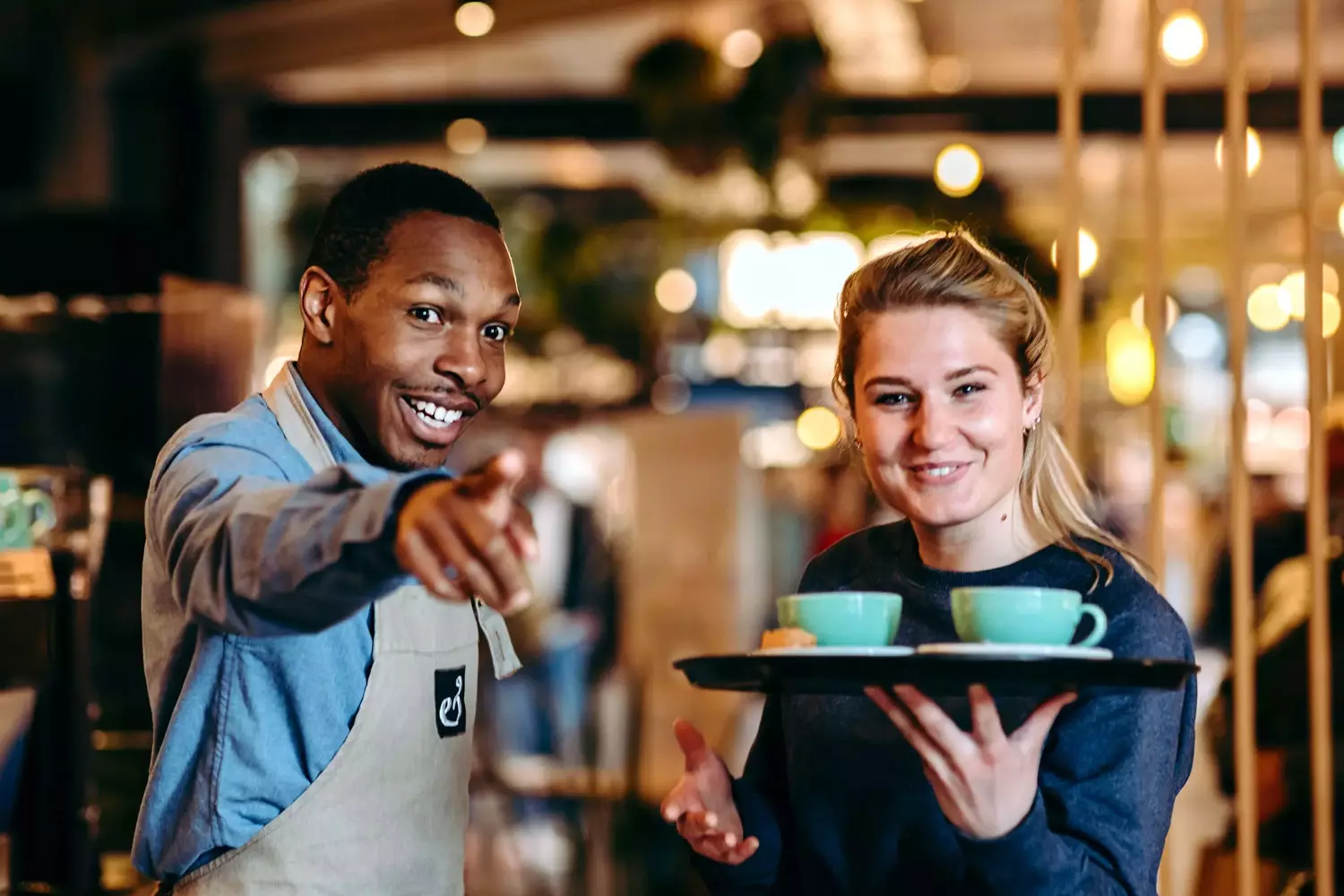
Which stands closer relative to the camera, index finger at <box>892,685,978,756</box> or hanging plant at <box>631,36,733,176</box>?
index finger at <box>892,685,978,756</box>

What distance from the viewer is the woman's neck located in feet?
5.47

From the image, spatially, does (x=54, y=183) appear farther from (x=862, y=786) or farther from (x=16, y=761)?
(x=862, y=786)

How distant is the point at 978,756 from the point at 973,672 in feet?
0.28

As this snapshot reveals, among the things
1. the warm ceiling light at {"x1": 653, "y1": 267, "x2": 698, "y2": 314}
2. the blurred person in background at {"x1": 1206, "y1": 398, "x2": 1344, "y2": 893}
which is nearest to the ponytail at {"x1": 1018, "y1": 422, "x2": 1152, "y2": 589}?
the blurred person in background at {"x1": 1206, "y1": 398, "x2": 1344, "y2": 893}

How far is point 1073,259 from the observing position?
7.90ft

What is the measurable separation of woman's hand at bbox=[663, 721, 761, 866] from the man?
0.27m

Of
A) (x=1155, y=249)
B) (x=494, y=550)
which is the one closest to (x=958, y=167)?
(x=1155, y=249)

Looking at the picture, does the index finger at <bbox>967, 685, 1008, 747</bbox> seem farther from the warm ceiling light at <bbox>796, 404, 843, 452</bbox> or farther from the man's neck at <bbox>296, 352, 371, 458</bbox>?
the warm ceiling light at <bbox>796, 404, 843, 452</bbox>

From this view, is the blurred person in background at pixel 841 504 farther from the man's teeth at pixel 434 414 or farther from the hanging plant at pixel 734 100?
the man's teeth at pixel 434 414

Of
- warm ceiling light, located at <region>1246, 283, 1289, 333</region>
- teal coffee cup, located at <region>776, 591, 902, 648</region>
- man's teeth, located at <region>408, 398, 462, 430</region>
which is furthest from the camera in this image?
warm ceiling light, located at <region>1246, 283, 1289, 333</region>

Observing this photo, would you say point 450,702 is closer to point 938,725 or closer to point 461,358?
point 461,358

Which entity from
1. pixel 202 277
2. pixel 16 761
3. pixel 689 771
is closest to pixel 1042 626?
pixel 689 771

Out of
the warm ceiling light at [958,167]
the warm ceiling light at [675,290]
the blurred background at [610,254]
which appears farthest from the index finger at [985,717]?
the warm ceiling light at [958,167]

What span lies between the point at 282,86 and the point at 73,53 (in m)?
1.36
